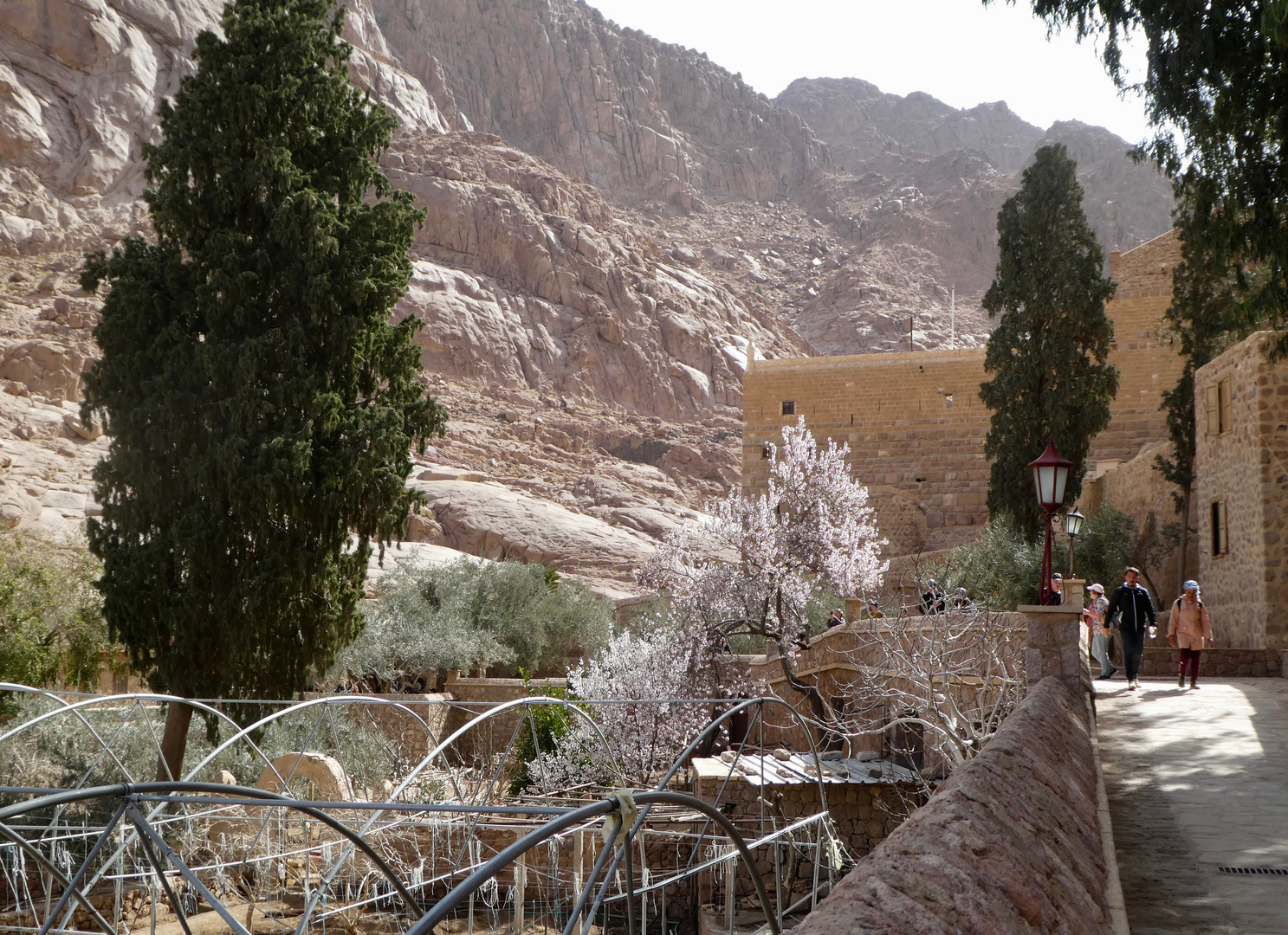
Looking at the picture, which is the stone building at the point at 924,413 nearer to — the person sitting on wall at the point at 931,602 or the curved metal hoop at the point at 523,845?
the person sitting on wall at the point at 931,602

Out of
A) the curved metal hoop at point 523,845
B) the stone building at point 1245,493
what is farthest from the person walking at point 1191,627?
the curved metal hoop at point 523,845

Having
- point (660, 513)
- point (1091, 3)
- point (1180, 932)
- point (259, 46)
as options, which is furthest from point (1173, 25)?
point (660, 513)

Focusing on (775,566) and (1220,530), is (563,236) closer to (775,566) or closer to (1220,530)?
(775,566)

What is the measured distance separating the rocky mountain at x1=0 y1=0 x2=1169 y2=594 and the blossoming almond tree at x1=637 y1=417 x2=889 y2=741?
13370mm

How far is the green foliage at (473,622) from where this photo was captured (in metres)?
23.5

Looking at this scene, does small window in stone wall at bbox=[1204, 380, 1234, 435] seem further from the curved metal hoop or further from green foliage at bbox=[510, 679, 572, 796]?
the curved metal hoop

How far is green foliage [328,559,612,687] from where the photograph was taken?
23469 mm

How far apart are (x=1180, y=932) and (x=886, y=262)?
73.4 metres

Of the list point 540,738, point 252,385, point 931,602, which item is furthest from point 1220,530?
point 252,385

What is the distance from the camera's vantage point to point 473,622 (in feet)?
85.1

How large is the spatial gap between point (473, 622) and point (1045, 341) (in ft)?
47.4

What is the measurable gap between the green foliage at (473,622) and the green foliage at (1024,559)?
30.9 ft

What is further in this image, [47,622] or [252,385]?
[47,622]

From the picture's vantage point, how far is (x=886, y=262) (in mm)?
74062
